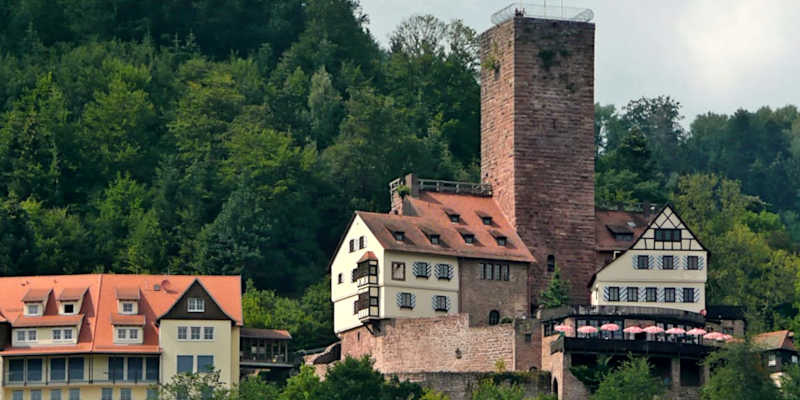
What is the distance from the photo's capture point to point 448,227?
88938 mm

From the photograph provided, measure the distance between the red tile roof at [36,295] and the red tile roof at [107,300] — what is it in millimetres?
172

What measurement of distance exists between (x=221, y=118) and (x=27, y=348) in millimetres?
31665

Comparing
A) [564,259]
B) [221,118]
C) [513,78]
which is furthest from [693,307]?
[221,118]

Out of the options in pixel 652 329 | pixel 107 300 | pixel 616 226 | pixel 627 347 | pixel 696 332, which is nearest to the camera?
pixel 627 347

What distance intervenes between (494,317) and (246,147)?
76.0 feet

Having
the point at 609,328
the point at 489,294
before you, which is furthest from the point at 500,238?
the point at 609,328

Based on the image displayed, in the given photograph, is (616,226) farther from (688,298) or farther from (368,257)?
(368,257)

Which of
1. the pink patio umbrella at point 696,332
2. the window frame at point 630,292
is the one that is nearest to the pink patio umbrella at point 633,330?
the pink patio umbrella at point 696,332

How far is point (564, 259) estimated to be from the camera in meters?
91.1

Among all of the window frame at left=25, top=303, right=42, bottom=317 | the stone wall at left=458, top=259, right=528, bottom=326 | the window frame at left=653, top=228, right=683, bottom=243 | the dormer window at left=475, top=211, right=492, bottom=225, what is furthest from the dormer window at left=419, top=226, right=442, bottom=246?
the window frame at left=25, top=303, right=42, bottom=317

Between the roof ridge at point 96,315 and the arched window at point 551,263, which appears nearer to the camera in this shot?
the roof ridge at point 96,315

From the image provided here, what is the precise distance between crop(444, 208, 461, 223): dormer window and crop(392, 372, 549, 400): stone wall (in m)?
11.0

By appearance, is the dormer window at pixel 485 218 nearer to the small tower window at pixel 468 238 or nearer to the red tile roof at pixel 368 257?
the small tower window at pixel 468 238

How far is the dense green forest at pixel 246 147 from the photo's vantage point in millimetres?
98125
